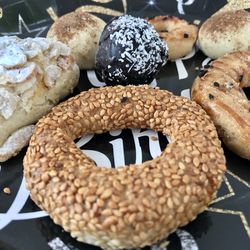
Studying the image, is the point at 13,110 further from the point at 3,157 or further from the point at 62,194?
the point at 62,194

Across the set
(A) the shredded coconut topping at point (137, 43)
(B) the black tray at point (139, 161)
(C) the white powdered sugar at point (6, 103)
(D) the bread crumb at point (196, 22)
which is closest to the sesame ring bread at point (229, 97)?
(B) the black tray at point (139, 161)

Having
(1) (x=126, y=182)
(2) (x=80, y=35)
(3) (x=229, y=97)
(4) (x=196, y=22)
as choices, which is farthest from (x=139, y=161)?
(4) (x=196, y=22)

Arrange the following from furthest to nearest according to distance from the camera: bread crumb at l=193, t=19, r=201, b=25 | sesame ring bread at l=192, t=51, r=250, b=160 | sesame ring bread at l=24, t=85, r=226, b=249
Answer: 1. bread crumb at l=193, t=19, r=201, b=25
2. sesame ring bread at l=192, t=51, r=250, b=160
3. sesame ring bread at l=24, t=85, r=226, b=249

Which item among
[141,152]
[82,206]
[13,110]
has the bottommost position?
[141,152]

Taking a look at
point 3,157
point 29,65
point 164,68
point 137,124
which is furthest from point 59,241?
point 164,68

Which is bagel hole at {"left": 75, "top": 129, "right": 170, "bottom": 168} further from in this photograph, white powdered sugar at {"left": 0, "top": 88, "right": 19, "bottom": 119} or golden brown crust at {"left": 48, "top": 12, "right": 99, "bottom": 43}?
golden brown crust at {"left": 48, "top": 12, "right": 99, "bottom": 43}

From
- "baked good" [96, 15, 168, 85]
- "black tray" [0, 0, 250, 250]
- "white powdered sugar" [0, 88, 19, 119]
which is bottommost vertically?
"black tray" [0, 0, 250, 250]

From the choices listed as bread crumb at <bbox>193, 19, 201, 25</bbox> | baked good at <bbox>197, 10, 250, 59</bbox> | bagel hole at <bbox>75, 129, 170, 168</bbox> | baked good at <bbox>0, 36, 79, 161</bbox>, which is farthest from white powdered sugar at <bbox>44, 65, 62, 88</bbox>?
bread crumb at <bbox>193, 19, 201, 25</bbox>
